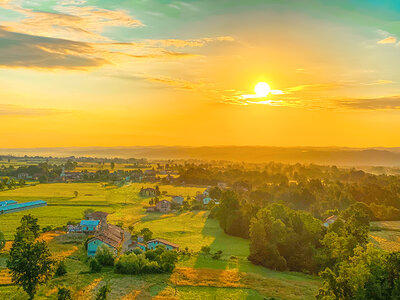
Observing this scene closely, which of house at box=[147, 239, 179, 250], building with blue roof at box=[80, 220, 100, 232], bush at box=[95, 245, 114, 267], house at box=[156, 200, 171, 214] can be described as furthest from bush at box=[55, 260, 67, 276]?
house at box=[156, 200, 171, 214]

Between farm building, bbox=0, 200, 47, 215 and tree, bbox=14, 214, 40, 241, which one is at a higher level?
tree, bbox=14, 214, 40, 241

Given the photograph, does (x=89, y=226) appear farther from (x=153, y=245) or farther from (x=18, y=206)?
(x=18, y=206)

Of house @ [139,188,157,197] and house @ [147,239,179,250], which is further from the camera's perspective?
house @ [139,188,157,197]

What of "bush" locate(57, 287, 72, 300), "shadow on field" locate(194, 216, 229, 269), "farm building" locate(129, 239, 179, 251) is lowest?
"shadow on field" locate(194, 216, 229, 269)

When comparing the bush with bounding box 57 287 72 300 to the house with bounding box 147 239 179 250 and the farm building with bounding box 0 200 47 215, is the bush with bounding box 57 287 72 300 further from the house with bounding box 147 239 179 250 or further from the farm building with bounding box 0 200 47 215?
the farm building with bounding box 0 200 47 215

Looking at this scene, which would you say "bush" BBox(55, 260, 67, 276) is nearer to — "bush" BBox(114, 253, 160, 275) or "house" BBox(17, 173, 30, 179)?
"bush" BBox(114, 253, 160, 275)

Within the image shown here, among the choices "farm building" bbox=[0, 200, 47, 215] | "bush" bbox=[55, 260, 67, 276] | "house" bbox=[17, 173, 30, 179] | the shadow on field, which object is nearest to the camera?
"bush" bbox=[55, 260, 67, 276]

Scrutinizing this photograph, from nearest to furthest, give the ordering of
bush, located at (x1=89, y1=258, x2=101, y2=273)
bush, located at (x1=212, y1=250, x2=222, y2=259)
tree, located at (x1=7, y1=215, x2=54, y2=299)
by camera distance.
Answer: tree, located at (x1=7, y1=215, x2=54, y2=299) → bush, located at (x1=89, y1=258, x2=101, y2=273) → bush, located at (x1=212, y1=250, x2=222, y2=259)

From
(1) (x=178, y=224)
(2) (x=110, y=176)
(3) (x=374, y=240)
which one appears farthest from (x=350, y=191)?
(2) (x=110, y=176)
